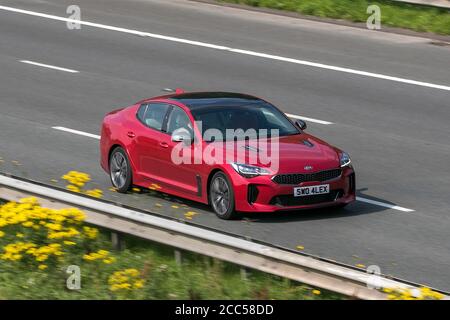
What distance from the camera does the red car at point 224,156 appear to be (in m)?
13.4

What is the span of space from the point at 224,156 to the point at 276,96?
724 centimetres

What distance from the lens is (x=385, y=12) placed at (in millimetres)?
25594

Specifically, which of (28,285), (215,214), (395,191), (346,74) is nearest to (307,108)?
(346,74)

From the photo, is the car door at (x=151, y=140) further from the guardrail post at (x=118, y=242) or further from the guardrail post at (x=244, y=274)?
the guardrail post at (x=244, y=274)

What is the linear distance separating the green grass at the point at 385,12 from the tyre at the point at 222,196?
1231 cm

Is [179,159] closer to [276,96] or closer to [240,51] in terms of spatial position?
[276,96]

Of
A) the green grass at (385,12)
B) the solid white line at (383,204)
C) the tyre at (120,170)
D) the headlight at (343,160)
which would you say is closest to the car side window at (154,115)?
the tyre at (120,170)

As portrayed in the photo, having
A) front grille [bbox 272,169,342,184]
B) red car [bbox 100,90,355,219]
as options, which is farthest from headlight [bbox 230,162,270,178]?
front grille [bbox 272,169,342,184]

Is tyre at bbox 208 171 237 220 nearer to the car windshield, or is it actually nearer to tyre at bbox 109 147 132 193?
the car windshield

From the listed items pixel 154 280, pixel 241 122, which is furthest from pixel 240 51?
pixel 154 280

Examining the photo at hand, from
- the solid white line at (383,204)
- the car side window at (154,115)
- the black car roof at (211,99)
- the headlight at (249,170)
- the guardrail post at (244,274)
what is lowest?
the solid white line at (383,204)

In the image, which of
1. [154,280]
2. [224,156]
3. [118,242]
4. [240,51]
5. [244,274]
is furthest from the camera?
[240,51]

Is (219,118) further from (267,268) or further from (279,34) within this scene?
(279,34)

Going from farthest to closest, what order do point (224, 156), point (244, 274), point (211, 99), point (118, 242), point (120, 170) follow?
point (120, 170)
point (211, 99)
point (224, 156)
point (118, 242)
point (244, 274)
